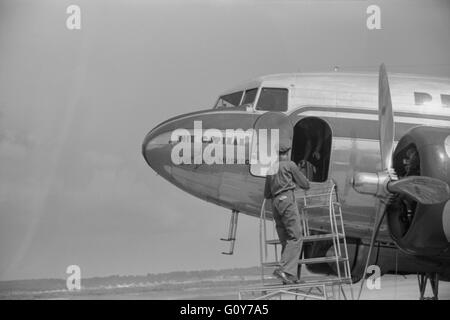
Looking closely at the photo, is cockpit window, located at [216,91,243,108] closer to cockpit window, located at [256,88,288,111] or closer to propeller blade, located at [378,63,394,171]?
cockpit window, located at [256,88,288,111]

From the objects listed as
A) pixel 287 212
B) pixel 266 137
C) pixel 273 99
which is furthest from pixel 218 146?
pixel 287 212

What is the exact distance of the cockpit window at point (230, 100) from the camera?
855 cm

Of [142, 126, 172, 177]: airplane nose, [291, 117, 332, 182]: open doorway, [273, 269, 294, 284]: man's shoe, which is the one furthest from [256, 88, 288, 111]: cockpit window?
[273, 269, 294, 284]: man's shoe

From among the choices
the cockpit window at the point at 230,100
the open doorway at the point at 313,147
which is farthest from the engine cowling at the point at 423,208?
the cockpit window at the point at 230,100

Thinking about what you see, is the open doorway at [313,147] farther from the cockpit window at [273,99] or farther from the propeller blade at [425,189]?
the propeller blade at [425,189]

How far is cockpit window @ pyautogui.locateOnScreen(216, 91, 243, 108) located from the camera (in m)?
8.55

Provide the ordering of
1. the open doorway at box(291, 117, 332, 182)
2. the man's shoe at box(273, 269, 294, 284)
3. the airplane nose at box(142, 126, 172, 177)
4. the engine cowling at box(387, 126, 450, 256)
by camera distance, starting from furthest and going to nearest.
Answer: the open doorway at box(291, 117, 332, 182)
the airplane nose at box(142, 126, 172, 177)
the engine cowling at box(387, 126, 450, 256)
the man's shoe at box(273, 269, 294, 284)

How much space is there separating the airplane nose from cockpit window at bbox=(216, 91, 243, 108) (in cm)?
117

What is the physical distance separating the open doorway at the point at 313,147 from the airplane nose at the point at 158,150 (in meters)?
1.51

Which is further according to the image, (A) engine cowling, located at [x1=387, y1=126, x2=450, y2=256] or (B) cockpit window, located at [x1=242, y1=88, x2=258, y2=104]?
(B) cockpit window, located at [x1=242, y1=88, x2=258, y2=104]

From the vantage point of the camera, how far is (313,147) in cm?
824

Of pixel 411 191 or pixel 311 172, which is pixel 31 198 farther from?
pixel 411 191
